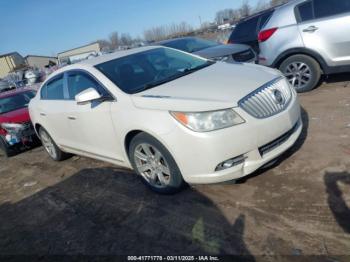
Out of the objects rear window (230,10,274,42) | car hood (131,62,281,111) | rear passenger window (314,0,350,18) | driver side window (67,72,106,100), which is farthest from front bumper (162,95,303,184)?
rear window (230,10,274,42)

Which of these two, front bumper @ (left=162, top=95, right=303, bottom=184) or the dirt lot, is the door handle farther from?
front bumper @ (left=162, top=95, right=303, bottom=184)

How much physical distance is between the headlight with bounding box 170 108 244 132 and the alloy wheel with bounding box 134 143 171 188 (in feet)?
1.99

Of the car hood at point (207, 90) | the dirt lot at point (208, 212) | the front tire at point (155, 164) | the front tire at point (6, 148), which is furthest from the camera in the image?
the front tire at point (6, 148)

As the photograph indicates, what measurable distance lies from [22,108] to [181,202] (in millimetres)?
6331

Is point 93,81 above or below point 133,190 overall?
above

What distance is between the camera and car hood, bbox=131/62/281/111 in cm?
340

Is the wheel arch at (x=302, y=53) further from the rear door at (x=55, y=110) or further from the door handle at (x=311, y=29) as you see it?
the rear door at (x=55, y=110)

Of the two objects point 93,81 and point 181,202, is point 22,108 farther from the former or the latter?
point 181,202

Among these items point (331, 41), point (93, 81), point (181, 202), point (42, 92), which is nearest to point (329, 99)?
point (331, 41)

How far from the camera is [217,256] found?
2854mm

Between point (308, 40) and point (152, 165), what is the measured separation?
13.8 feet

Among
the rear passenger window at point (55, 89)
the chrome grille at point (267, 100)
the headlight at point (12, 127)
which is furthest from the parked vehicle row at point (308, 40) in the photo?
the headlight at point (12, 127)

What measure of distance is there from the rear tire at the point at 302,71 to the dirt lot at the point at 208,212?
4.40 feet

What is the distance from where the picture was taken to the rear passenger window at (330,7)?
19.6 feet
